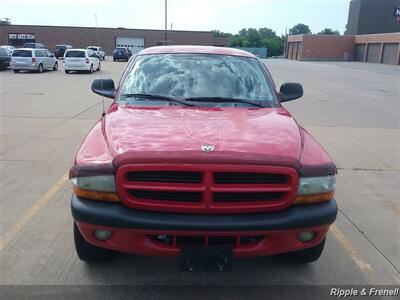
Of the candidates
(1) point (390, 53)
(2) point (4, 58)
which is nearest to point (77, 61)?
(2) point (4, 58)

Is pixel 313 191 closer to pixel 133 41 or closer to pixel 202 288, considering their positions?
pixel 202 288

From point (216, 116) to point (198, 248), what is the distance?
125 centimetres

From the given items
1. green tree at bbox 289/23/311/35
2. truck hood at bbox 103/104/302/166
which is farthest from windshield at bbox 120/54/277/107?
green tree at bbox 289/23/311/35

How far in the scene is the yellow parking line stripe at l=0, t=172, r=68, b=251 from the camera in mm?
4141

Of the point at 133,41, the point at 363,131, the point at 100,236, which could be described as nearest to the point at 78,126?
the point at 363,131

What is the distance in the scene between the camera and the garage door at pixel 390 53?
59244 millimetres

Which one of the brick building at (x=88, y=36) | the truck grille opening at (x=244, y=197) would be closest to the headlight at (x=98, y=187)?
the truck grille opening at (x=244, y=197)

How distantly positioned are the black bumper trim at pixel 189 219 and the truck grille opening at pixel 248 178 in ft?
0.72

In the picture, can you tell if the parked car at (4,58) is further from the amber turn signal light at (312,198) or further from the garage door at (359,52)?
the garage door at (359,52)

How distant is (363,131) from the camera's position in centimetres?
1015

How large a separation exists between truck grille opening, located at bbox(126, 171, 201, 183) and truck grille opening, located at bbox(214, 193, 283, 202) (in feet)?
0.62

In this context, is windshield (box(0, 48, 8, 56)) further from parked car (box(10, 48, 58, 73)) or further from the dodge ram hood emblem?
the dodge ram hood emblem

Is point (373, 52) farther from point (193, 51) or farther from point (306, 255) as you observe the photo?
point (306, 255)

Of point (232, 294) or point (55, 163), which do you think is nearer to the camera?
point (232, 294)
